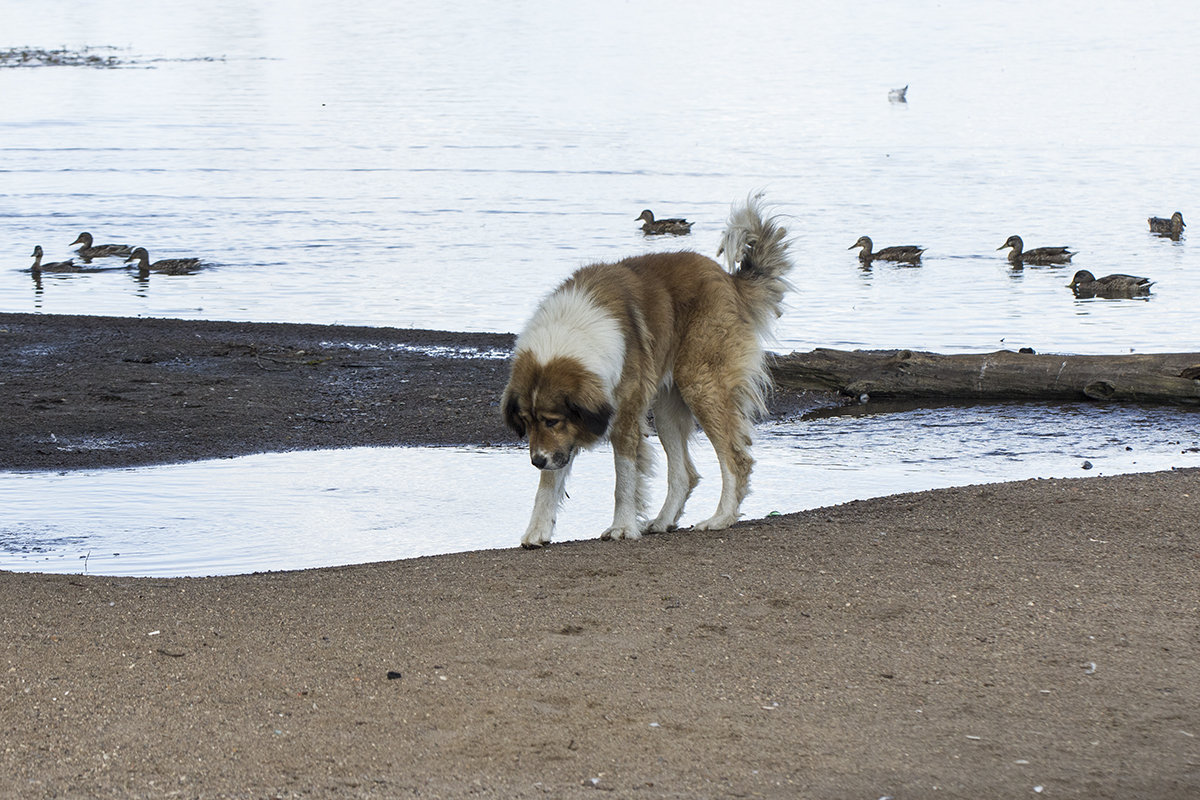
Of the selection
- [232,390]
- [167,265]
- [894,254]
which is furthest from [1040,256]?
[232,390]

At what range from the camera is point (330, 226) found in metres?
32.4

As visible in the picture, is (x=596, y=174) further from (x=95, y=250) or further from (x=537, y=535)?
(x=537, y=535)

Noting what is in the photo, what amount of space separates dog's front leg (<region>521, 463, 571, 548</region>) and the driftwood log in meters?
6.62

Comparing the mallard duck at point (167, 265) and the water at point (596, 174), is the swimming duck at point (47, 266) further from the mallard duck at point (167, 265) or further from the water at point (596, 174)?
the mallard duck at point (167, 265)

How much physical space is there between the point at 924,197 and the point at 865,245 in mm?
9615

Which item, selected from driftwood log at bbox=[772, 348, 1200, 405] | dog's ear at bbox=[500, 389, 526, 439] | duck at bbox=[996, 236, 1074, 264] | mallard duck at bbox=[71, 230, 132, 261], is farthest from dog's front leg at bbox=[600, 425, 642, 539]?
mallard duck at bbox=[71, 230, 132, 261]

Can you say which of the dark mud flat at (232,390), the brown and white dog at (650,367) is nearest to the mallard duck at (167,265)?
the dark mud flat at (232,390)

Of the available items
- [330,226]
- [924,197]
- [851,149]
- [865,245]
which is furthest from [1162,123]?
[330,226]

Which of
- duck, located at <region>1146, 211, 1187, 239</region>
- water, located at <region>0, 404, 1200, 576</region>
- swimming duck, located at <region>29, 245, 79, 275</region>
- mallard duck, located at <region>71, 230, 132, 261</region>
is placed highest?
duck, located at <region>1146, 211, 1187, 239</region>

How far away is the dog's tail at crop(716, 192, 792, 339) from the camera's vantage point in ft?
31.0

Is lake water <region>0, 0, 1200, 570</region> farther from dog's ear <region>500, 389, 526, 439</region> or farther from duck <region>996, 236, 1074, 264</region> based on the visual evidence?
dog's ear <region>500, 389, 526, 439</region>

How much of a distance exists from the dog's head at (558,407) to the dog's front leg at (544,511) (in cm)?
38

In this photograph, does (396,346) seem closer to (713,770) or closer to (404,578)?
(404,578)

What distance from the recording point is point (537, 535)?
8984mm
